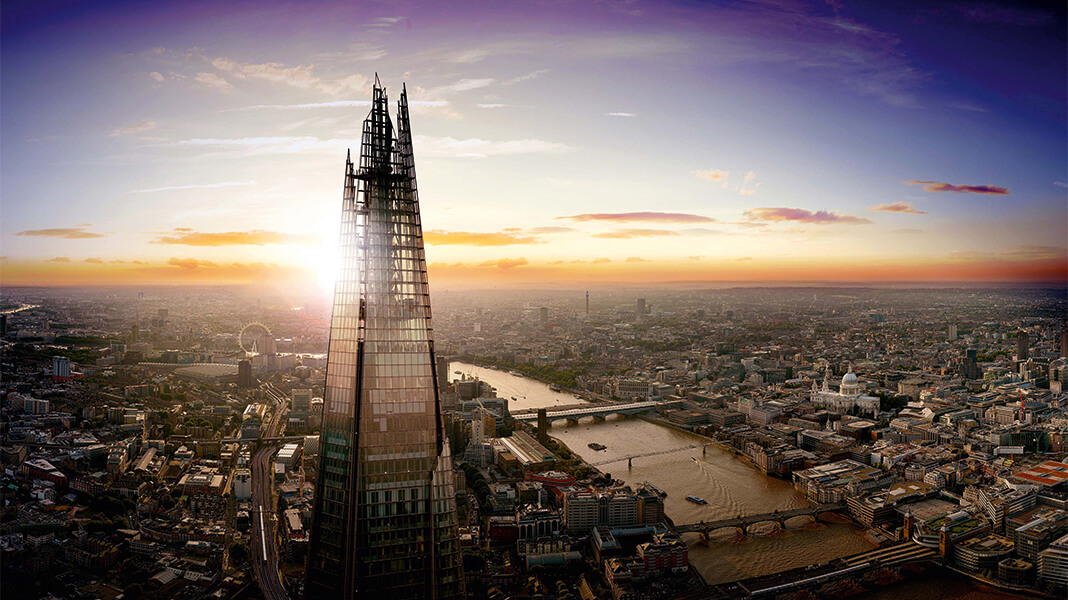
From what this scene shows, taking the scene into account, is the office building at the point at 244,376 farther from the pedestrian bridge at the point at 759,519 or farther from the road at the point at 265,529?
the pedestrian bridge at the point at 759,519

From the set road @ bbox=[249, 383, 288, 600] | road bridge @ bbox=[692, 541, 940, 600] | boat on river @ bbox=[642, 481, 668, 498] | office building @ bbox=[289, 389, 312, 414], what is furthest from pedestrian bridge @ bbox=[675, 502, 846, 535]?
office building @ bbox=[289, 389, 312, 414]

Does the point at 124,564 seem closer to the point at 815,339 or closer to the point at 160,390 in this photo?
the point at 160,390

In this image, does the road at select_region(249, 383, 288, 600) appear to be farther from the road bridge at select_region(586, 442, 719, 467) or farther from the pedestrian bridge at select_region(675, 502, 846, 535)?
the road bridge at select_region(586, 442, 719, 467)

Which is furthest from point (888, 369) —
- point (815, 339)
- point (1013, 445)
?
point (1013, 445)

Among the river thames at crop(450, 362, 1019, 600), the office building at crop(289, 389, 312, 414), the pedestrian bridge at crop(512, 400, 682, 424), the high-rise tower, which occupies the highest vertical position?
the high-rise tower

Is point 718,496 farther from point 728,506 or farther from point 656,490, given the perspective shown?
point 656,490

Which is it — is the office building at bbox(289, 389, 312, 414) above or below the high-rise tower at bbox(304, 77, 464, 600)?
below
